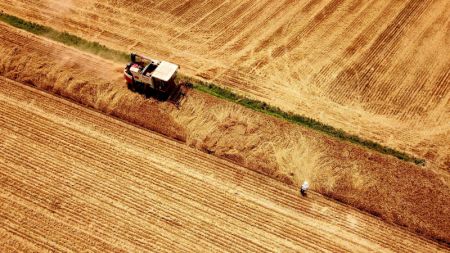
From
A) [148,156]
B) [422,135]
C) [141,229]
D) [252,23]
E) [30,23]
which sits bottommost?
[422,135]

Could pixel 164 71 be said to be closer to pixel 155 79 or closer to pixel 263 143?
pixel 155 79

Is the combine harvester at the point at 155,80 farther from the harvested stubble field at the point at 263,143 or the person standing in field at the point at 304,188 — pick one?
the person standing in field at the point at 304,188

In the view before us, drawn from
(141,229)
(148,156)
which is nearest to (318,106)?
(148,156)

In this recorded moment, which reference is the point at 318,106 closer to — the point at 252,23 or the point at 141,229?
the point at 252,23

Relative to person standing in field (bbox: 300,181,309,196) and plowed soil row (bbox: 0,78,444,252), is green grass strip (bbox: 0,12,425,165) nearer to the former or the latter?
person standing in field (bbox: 300,181,309,196)

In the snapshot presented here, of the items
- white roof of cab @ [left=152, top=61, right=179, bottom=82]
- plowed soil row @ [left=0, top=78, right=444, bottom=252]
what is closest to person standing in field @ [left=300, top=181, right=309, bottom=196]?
plowed soil row @ [left=0, top=78, right=444, bottom=252]

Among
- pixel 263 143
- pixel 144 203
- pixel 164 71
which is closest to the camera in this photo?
pixel 144 203

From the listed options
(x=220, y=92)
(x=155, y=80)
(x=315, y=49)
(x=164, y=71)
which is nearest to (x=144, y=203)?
(x=155, y=80)

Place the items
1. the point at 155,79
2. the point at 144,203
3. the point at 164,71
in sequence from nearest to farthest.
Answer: the point at 144,203
the point at 155,79
the point at 164,71
